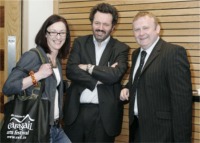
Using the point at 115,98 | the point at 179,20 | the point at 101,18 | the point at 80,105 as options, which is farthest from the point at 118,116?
the point at 179,20

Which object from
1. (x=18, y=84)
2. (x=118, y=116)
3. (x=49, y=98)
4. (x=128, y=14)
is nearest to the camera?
(x=18, y=84)

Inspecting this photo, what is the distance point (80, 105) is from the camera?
10.4 feet

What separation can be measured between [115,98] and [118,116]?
21 centimetres

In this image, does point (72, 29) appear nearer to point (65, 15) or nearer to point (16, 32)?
point (65, 15)

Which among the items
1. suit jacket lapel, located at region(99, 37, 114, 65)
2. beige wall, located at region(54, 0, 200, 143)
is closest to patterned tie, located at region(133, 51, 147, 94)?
suit jacket lapel, located at region(99, 37, 114, 65)

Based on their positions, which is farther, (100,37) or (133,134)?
(100,37)

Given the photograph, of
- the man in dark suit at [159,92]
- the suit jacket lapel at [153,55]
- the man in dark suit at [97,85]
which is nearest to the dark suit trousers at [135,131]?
the man in dark suit at [159,92]

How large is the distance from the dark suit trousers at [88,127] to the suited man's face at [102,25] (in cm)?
81

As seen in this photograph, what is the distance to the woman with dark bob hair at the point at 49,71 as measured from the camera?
8.25ft

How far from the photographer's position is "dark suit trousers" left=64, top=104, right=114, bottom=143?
310cm

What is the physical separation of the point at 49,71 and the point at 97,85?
27.4 inches

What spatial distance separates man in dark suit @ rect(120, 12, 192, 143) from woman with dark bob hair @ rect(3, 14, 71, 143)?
2.52 ft

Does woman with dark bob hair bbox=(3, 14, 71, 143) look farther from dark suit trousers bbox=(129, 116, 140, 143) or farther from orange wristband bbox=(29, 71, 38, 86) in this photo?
dark suit trousers bbox=(129, 116, 140, 143)

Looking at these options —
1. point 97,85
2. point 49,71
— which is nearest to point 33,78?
point 49,71
